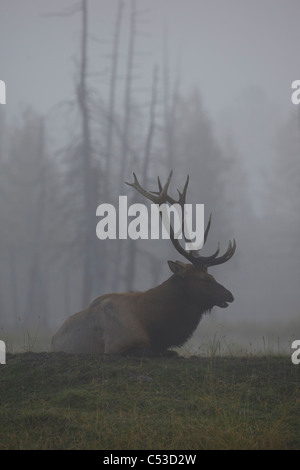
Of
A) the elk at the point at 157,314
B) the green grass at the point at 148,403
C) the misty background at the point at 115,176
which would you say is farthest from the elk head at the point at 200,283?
the green grass at the point at 148,403

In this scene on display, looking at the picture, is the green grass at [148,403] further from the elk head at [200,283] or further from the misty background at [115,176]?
the misty background at [115,176]

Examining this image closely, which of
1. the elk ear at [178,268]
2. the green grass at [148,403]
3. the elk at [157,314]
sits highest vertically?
the elk ear at [178,268]

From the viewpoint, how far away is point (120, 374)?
6953 mm

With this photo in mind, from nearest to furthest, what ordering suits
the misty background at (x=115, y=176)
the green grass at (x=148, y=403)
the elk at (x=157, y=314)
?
the green grass at (x=148, y=403)
the elk at (x=157, y=314)
the misty background at (x=115, y=176)

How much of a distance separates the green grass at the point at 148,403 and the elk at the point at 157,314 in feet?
1.97

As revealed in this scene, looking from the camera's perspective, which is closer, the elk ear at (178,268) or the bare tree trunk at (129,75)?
the elk ear at (178,268)

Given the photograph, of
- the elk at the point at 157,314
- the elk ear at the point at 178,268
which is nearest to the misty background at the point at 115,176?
the elk at the point at 157,314

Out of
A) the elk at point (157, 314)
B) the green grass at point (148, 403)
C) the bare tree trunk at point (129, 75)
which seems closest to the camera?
the green grass at point (148, 403)

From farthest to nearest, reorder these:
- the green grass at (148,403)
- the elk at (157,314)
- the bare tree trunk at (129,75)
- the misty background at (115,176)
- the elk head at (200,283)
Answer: the bare tree trunk at (129,75), the misty background at (115,176), the elk head at (200,283), the elk at (157,314), the green grass at (148,403)

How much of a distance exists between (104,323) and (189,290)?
52.1 inches

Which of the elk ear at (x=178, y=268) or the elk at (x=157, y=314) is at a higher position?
the elk ear at (x=178, y=268)

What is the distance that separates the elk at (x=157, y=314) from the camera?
842cm

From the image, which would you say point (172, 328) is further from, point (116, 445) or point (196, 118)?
point (196, 118)

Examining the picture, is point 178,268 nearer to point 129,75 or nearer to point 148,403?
point 148,403
